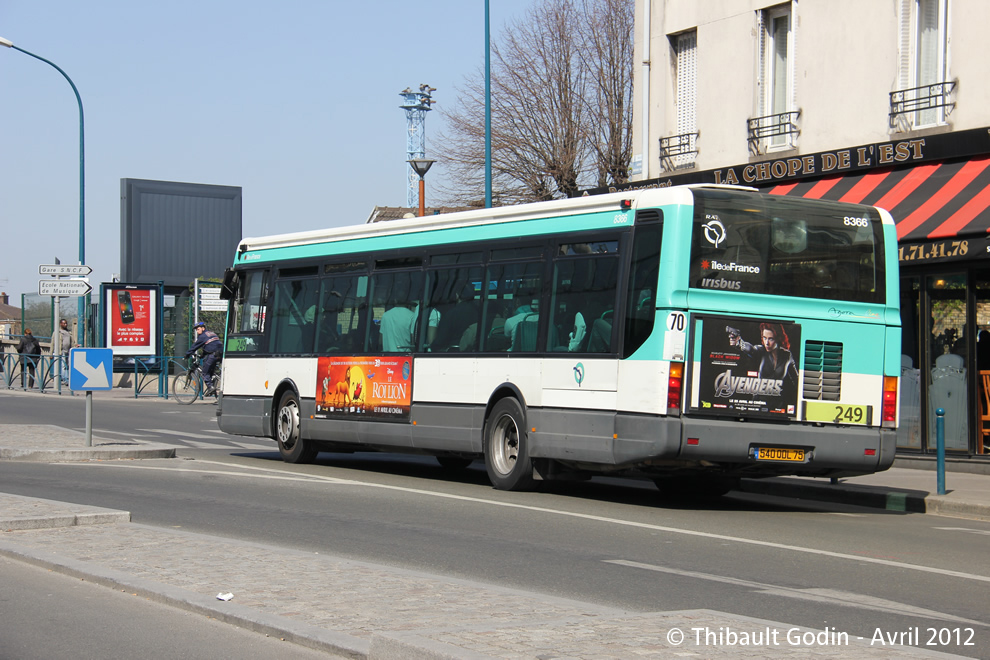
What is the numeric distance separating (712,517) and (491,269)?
12.5 feet

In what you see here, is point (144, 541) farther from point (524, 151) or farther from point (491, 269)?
point (524, 151)

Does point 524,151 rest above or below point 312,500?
above

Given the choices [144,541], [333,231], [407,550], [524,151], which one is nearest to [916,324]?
[333,231]

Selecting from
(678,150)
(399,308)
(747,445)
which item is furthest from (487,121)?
(747,445)

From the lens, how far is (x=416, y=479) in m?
15.0

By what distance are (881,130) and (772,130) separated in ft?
8.14

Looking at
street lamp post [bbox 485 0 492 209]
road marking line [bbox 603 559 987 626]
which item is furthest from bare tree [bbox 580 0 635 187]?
road marking line [bbox 603 559 987 626]

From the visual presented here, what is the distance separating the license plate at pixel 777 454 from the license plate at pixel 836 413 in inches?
15.2

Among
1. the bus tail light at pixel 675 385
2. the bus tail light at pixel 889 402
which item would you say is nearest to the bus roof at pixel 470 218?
the bus tail light at pixel 675 385

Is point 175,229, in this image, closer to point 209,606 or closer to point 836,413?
point 836,413

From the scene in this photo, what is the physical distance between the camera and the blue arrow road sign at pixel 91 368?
52.6 feet

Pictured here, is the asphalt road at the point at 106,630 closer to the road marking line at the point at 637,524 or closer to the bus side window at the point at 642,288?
the road marking line at the point at 637,524

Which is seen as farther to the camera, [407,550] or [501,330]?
[501,330]

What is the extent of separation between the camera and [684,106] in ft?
74.0
